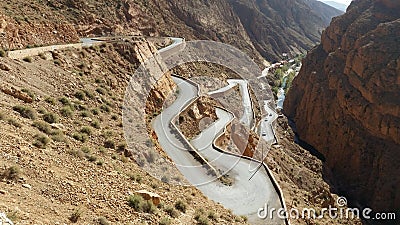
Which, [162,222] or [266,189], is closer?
[162,222]

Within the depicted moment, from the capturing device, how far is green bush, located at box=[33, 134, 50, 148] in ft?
32.6

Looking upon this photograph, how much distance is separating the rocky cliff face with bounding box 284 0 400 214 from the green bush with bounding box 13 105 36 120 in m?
35.6

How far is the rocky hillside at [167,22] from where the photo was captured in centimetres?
2134

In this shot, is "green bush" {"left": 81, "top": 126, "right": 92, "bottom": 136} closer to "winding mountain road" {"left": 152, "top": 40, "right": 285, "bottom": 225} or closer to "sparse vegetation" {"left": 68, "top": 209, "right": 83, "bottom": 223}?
"winding mountain road" {"left": 152, "top": 40, "right": 285, "bottom": 225}

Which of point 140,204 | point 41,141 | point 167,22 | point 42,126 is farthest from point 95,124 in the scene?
point 167,22

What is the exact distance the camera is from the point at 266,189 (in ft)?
57.0

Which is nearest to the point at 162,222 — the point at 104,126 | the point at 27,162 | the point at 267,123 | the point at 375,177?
the point at 27,162

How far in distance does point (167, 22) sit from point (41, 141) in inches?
2095

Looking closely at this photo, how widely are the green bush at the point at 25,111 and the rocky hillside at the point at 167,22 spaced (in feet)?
24.2

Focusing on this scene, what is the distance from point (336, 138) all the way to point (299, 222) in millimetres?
34063

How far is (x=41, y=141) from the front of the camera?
401 inches

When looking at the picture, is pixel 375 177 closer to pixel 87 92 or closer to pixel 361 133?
pixel 361 133

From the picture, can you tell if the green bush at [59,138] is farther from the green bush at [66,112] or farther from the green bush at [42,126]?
the green bush at [66,112]

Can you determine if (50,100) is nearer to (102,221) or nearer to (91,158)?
(91,158)
